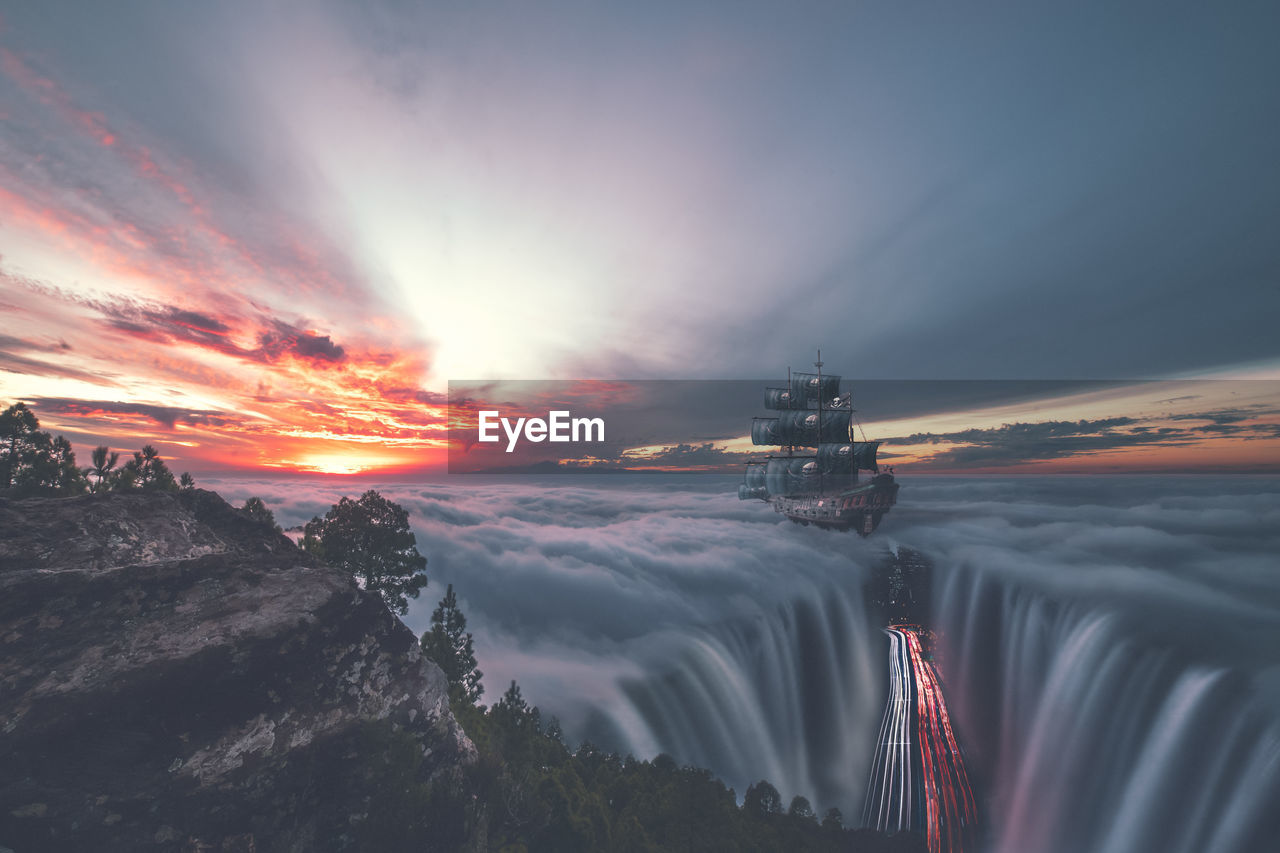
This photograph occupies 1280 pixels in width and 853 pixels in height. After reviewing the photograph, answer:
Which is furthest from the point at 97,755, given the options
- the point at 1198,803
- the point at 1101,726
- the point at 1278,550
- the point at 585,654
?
the point at 1278,550

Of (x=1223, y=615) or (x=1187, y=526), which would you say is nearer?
(x=1223, y=615)

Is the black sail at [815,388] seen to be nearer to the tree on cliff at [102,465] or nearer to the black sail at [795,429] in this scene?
the black sail at [795,429]

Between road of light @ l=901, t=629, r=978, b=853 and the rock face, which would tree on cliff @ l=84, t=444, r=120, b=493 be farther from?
road of light @ l=901, t=629, r=978, b=853

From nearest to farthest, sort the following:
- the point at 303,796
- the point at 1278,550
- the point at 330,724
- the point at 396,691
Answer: the point at 303,796, the point at 330,724, the point at 396,691, the point at 1278,550

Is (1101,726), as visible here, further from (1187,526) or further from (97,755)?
(1187,526)

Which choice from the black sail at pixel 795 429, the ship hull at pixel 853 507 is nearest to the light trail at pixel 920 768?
the ship hull at pixel 853 507

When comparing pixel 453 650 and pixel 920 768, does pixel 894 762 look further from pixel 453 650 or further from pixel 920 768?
pixel 453 650
